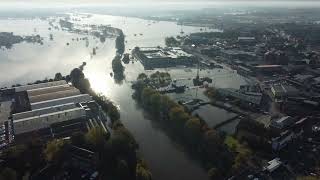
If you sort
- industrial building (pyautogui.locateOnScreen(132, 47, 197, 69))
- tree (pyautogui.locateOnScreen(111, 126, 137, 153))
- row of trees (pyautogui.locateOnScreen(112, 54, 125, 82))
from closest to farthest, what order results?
1. tree (pyautogui.locateOnScreen(111, 126, 137, 153))
2. row of trees (pyautogui.locateOnScreen(112, 54, 125, 82))
3. industrial building (pyautogui.locateOnScreen(132, 47, 197, 69))

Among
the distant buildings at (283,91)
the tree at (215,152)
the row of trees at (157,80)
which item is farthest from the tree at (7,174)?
the distant buildings at (283,91)

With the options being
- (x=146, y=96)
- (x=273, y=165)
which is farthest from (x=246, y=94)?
(x=273, y=165)

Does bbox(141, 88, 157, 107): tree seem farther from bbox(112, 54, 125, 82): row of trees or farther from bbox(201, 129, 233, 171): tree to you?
bbox(112, 54, 125, 82): row of trees

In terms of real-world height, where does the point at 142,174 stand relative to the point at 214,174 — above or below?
above

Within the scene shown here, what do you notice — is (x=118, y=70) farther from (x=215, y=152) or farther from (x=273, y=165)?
(x=273, y=165)

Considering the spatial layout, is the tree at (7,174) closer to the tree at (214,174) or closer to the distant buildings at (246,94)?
the tree at (214,174)

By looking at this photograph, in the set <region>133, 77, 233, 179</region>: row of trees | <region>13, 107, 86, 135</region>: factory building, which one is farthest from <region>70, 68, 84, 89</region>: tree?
<region>133, 77, 233, 179</region>: row of trees

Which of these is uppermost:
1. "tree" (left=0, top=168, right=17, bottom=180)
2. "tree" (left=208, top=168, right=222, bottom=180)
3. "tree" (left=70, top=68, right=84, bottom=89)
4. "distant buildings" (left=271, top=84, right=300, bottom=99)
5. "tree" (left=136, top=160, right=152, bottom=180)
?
"tree" (left=70, top=68, right=84, bottom=89)
